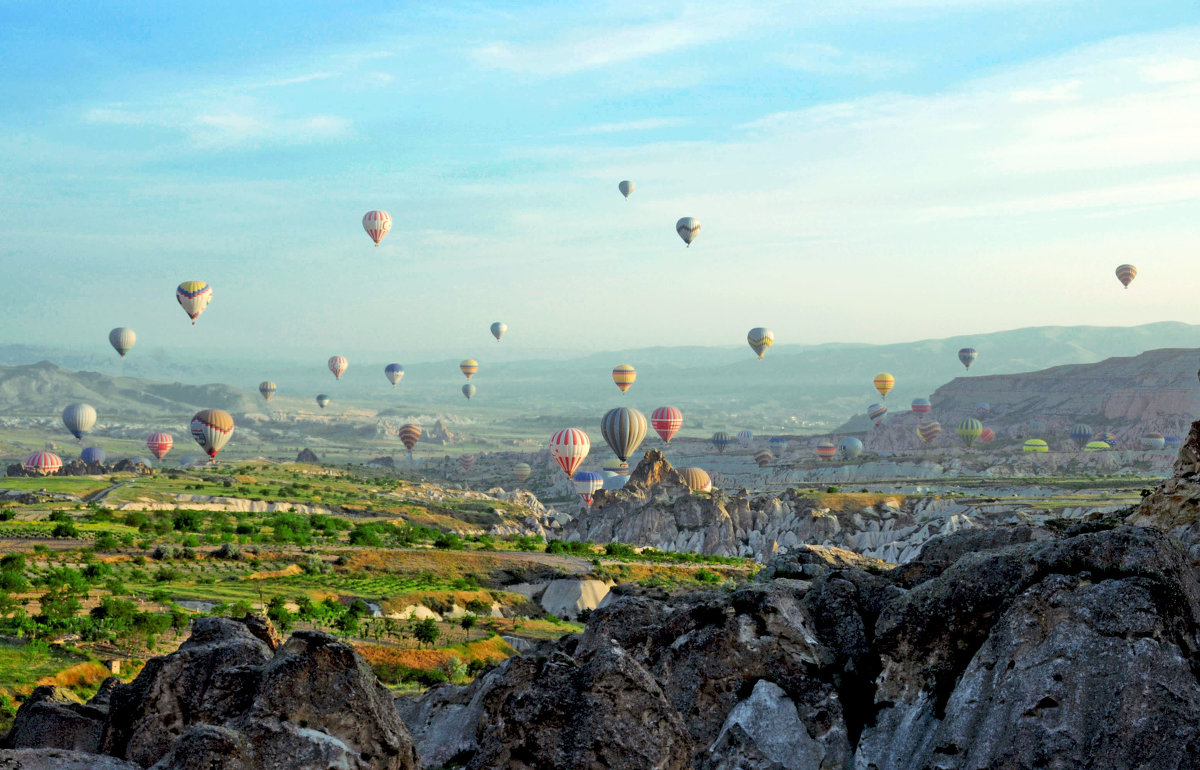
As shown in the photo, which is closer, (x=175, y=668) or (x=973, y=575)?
(x=175, y=668)

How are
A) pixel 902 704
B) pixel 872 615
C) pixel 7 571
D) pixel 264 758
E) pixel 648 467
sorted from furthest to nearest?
pixel 648 467 → pixel 7 571 → pixel 872 615 → pixel 902 704 → pixel 264 758

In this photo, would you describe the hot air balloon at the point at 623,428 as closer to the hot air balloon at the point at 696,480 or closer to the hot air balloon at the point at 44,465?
the hot air balloon at the point at 696,480

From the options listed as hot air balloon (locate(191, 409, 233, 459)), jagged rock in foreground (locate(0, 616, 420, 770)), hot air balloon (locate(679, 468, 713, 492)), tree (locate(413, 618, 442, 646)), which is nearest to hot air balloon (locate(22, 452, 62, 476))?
hot air balloon (locate(191, 409, 233, 459))

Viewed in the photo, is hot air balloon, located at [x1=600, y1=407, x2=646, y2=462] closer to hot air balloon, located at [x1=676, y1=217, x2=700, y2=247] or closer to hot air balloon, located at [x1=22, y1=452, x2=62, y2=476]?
hot air balloon, located at [x1=676, y1=217, x2=700, y2=247]

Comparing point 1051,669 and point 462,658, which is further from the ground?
point 1051,669

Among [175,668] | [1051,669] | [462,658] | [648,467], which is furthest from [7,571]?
[648,467]

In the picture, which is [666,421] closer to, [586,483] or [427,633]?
[586,483]

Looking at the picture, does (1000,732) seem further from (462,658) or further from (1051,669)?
(462,658)
